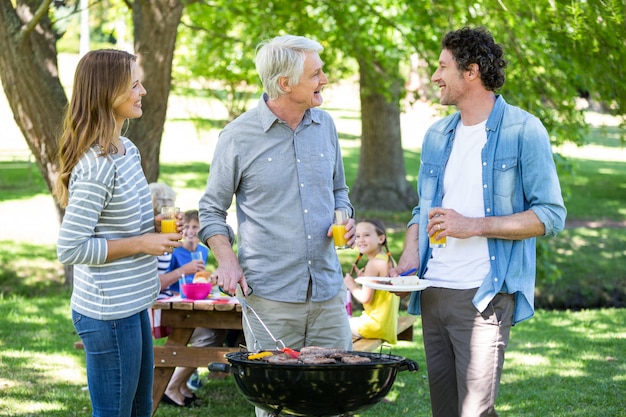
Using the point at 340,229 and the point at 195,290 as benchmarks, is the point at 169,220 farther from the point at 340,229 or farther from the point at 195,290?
the point at 195,290

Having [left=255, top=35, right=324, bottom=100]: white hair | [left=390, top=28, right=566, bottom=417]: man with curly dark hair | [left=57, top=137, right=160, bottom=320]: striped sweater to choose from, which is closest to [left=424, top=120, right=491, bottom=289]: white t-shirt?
[left=390, top=28, right=566, bottom=417]: man with curly dark hair

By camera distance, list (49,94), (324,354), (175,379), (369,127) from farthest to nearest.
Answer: (369,127) < (49,94) < (175,379) < (324,354)

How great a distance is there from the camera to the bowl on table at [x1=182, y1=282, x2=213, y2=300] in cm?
578

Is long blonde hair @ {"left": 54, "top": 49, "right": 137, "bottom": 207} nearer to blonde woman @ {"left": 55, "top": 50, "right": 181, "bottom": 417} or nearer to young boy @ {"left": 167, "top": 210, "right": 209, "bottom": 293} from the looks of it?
blonde woman @ {"left": 55, "top": 50, "right": 181, "bottom": 417}

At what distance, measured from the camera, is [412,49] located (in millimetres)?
12375

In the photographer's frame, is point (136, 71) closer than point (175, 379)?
Yes

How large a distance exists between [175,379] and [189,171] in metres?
16.6

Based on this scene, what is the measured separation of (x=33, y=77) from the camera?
8.47 metres

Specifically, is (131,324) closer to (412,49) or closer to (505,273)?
(505,273)

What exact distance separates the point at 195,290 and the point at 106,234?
2.32 metres

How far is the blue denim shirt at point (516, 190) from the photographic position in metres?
3.63

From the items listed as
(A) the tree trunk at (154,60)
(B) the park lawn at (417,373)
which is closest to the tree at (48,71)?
(A) the tree trunk at (154,60)

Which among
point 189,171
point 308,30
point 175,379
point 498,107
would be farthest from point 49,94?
point 189,171

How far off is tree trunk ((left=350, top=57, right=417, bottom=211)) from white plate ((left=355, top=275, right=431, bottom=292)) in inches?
515
